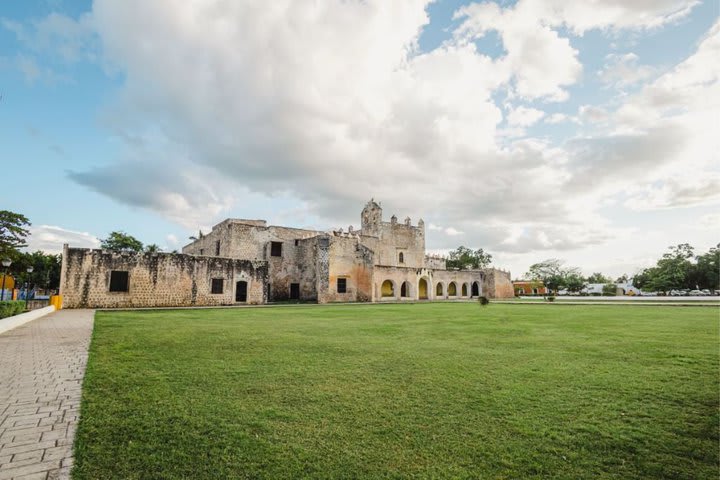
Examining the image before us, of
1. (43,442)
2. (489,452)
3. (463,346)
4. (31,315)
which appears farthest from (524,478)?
(31,315)

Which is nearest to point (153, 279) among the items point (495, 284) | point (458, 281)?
point (458, 281)

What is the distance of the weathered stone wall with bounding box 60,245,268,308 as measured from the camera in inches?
670

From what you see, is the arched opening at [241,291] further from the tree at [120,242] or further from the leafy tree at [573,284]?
the leafy tree at [573,284]

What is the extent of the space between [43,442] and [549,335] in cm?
836

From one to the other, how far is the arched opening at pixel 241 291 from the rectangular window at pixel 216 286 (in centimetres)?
102

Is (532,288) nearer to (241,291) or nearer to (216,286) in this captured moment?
(241,291)

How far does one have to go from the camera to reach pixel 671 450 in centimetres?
252

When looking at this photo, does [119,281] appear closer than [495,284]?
Yes

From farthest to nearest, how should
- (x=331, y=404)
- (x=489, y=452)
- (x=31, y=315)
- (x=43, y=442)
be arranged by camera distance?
(x=31, y=315) < (x=331, y=404) < (x=43, y=442) < (x=489, y=452)

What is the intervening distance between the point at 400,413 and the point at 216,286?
66.7 feet

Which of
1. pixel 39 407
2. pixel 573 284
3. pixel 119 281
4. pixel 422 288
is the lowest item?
pixel 39 407

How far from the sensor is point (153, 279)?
1886cm

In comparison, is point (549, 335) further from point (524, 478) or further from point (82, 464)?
point (82, 464)

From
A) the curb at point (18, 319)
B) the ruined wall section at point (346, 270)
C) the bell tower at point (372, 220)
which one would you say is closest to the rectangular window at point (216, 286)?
the ruined wall section at point (346, 270)
